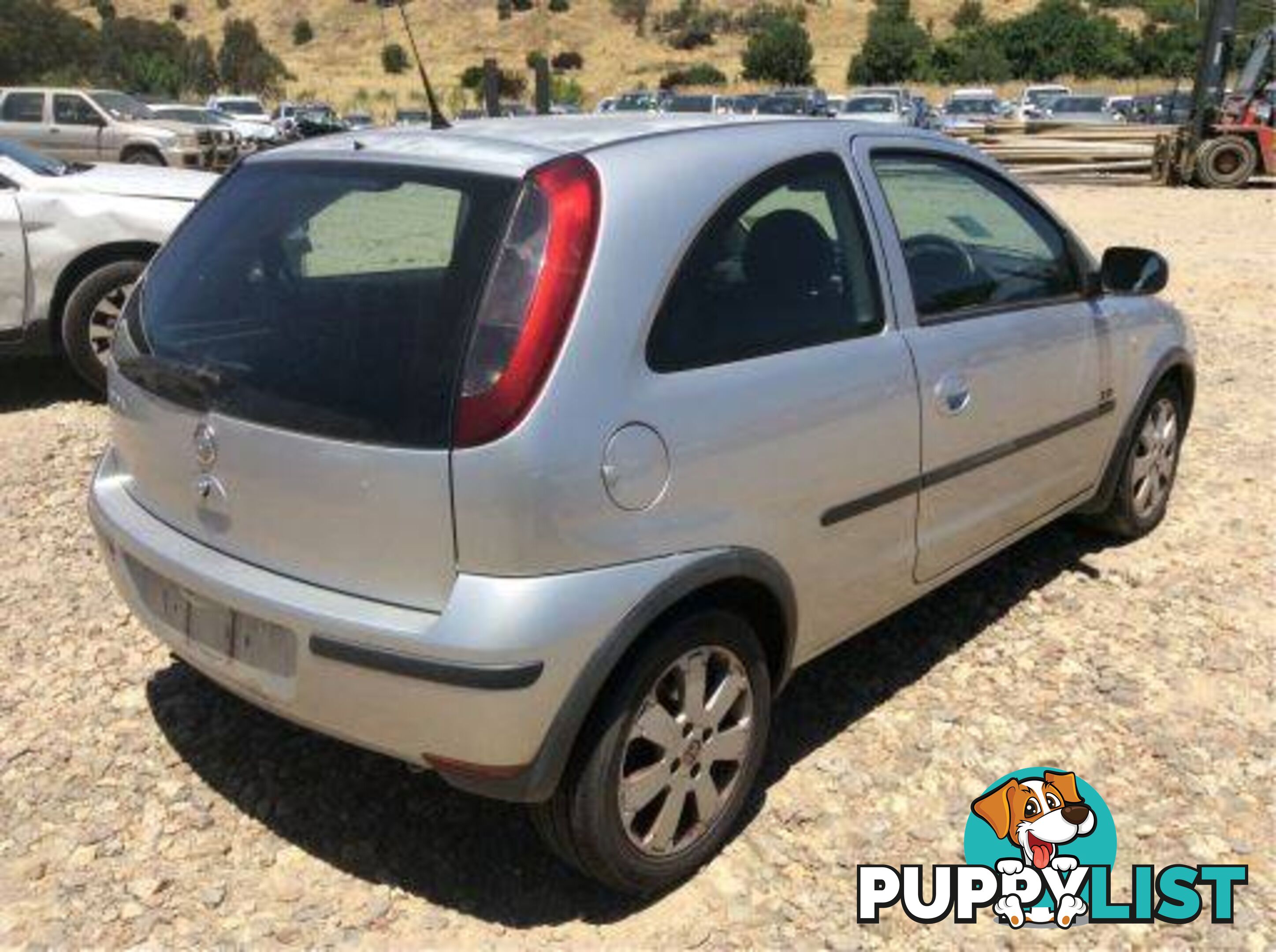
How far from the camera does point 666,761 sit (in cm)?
271

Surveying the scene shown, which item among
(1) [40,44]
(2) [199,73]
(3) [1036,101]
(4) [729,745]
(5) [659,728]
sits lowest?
(4) [729,745]

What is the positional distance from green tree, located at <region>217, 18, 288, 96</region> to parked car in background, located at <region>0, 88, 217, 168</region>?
134ft

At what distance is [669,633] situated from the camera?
8.46 feet

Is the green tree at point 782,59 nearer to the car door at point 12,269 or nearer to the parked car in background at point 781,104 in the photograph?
the parked car in background at point 781,104

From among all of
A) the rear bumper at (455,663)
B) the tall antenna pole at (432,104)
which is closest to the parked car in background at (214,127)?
the tall antenna pole at (432,104)

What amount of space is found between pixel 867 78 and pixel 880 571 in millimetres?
58778

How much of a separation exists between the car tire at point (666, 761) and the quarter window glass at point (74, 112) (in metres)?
23.5

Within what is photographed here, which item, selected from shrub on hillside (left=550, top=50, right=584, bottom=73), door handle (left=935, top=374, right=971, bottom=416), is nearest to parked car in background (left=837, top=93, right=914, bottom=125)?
door handle (left=935, top=374, right=971, bottom=416)

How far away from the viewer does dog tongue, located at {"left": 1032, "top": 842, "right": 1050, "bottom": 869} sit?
9.89 ft

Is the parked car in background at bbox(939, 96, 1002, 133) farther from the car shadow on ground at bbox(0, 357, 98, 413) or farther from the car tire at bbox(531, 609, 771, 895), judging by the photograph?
the car tire at bbox(531, 609, 771, 895)

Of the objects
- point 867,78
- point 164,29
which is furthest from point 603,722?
point 164,29

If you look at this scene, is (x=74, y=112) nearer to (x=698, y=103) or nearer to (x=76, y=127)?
(x=76, y=127)

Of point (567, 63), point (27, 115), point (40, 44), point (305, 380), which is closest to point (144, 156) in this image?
point (27, 115)

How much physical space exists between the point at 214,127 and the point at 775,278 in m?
26.7
